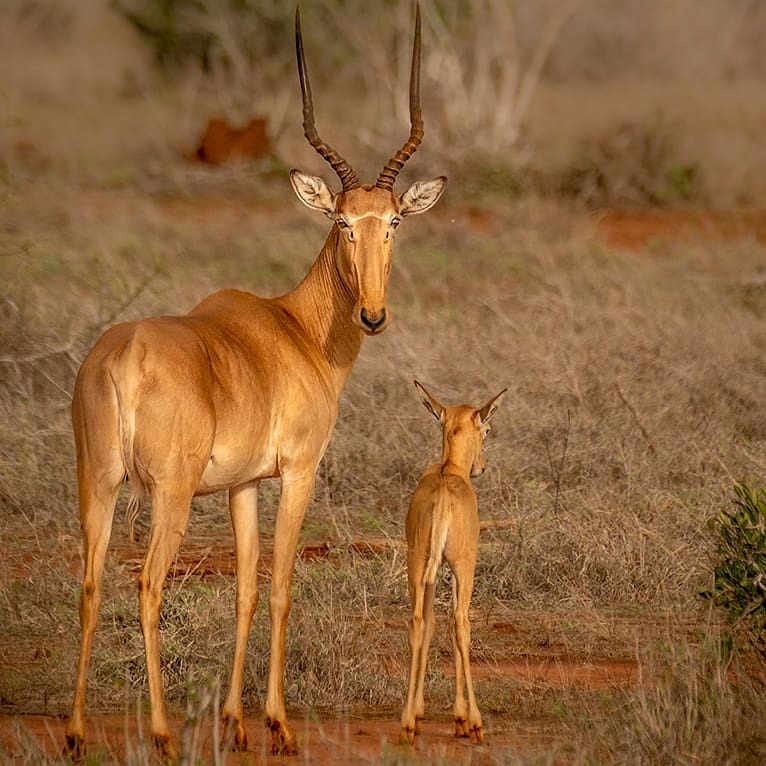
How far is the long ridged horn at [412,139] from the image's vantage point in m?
8.34

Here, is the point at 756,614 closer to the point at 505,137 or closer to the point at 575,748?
the point at 575,748

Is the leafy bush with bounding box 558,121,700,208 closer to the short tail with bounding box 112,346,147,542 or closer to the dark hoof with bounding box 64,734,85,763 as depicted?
the short tail with bounding box 112,346,147,542

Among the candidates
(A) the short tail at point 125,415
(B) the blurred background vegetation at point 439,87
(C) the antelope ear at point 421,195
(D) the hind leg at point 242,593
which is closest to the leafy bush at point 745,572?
(D) the hind leg at point 242,593

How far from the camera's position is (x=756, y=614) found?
303 inches

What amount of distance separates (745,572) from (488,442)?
4024 mm

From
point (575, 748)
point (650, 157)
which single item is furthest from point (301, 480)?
point (650, 157)

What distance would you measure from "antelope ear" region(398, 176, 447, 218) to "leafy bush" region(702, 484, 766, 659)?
2.29 meters

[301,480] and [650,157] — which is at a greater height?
[650,157]

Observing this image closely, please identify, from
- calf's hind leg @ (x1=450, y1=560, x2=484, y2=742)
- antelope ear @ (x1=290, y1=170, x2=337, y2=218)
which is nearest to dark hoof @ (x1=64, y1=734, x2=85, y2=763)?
calf's hind leg @ (x1=450, y1=560, x2=484, y2=742)

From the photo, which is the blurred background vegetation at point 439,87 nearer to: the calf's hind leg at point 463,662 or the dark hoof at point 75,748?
the calf's hind leg at point 463,662

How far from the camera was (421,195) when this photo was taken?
8828mm

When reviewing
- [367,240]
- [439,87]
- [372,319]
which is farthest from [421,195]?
[439,87]

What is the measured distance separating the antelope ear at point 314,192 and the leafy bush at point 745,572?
254cm

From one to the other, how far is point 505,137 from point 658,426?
55.3 feet
